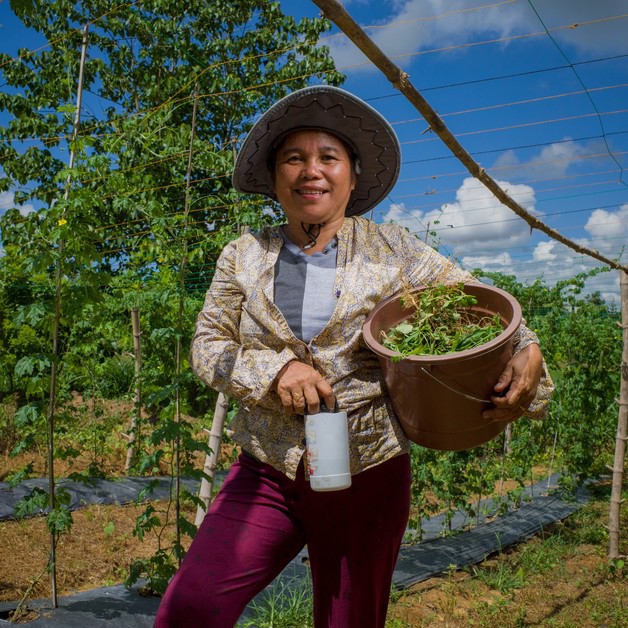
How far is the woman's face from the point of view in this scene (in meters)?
1.67

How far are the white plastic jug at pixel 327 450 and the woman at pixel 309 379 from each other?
43 millimetres

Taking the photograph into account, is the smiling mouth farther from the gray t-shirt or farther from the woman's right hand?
the woman's right hand

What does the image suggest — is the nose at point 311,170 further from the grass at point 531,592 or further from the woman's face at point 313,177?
the grass at point 531,592

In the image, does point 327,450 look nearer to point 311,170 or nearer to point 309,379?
point 309,379

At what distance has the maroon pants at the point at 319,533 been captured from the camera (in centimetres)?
152

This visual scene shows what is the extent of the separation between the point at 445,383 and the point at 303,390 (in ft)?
1.00

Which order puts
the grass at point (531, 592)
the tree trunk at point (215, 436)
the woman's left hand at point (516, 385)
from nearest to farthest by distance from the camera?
1. the woman's left hand at point (516, 385)
2. the tree trunk at point (215, 436)
3. the grass at point (531, 592)

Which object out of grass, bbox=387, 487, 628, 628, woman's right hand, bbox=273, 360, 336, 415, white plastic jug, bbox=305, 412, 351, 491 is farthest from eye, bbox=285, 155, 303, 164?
grass, bbox=387, 487, 628, 628

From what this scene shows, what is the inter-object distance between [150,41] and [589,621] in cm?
1104

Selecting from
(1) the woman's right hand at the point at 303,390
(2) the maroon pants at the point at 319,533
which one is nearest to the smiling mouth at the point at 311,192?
(1) the woman's right hand at the point at 303,390

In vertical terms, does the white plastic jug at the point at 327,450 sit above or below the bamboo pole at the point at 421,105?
below

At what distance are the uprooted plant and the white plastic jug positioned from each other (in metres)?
0.22

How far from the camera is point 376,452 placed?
1575 millimetres

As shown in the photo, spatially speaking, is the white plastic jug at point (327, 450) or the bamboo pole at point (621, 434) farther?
the bamboo pole at point (621, 434)
